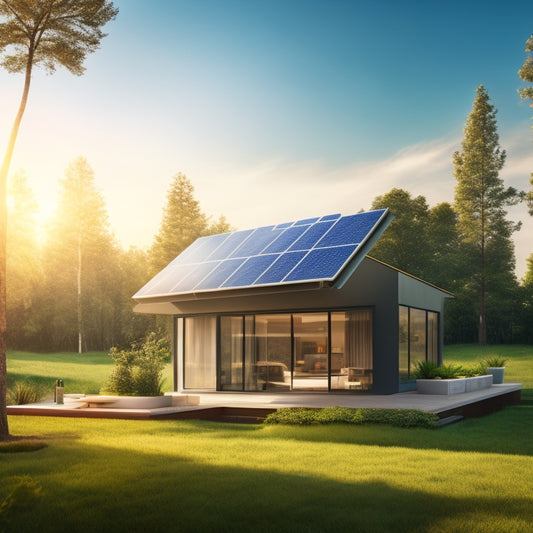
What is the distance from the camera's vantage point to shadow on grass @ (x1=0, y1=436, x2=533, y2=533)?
17.7ft

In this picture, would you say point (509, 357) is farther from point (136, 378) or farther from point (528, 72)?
point (136, 378)

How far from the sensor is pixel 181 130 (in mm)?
26219

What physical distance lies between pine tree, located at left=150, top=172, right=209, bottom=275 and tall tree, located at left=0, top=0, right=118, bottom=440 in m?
37.3

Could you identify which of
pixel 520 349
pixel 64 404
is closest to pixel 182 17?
pixel 64 404

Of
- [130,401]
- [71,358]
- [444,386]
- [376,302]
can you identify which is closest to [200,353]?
[130,401]

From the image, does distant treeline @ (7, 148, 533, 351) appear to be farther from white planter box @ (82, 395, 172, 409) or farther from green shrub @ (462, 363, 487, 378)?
white planter box @ (82, 395, 172, 409)

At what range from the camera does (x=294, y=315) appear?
1809cm

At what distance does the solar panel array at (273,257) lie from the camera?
587 inches

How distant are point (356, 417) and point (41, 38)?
9396mm

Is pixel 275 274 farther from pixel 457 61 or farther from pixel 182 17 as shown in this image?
pixel 457 61

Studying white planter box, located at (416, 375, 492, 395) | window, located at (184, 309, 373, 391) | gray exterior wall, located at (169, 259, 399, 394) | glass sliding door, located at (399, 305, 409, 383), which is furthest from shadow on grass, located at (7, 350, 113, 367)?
white planter box, located at (416, 375, 492, 395)

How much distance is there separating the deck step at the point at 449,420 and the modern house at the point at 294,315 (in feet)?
12.8

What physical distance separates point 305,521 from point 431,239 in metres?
48.1

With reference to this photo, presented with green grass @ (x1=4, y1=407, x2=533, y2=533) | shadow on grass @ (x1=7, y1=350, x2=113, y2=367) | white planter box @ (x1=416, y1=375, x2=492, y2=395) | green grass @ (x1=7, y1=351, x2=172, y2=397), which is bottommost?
shadow on grass @ (x1=7, y1=350, x2=113, y2=367)
